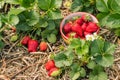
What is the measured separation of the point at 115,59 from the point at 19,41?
27.0 inches

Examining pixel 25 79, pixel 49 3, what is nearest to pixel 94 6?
pixel 49 3

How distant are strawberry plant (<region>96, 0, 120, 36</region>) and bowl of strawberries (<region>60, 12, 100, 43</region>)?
7 cm

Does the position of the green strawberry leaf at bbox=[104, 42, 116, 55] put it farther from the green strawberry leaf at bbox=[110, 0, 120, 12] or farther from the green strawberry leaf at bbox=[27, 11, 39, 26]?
the green strawberry leaf at bbox=[27, 11, 39, 26]

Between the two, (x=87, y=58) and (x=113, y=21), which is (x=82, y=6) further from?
(x=87, y=58)

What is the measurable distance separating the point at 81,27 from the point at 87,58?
297mm

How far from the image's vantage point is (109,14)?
2617mm

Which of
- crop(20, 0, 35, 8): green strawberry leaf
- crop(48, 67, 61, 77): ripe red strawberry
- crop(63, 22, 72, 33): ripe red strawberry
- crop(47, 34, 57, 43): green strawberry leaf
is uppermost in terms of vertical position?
crop(20, 0, 35, 8): green strawberry leaf

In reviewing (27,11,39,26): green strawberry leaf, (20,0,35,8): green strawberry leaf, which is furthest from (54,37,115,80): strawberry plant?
(20,0,35,8): green strawberry leaf

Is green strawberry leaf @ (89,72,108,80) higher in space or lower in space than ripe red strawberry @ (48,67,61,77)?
lower

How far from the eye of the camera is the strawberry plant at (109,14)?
254 cm

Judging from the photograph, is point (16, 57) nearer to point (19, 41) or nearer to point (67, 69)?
point (19, 41)

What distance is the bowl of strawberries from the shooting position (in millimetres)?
2631

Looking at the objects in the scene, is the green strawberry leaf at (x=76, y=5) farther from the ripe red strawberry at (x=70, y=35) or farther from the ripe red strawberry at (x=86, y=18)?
the ripe red strawberry at (x=70, y=35)

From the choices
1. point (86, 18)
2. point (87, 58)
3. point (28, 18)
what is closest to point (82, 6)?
point (86, 18)
